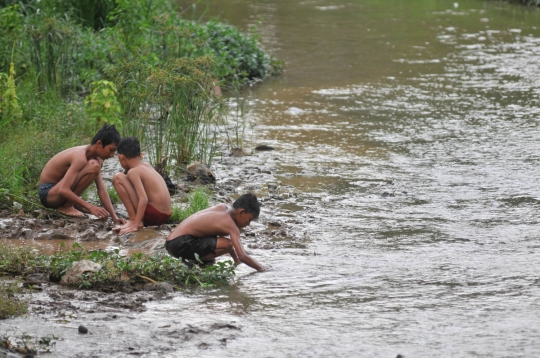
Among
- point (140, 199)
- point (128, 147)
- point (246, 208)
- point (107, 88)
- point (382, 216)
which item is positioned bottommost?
point (382, 216)

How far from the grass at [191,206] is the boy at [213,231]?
1.13 meters

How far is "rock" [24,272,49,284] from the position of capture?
564 centimetres

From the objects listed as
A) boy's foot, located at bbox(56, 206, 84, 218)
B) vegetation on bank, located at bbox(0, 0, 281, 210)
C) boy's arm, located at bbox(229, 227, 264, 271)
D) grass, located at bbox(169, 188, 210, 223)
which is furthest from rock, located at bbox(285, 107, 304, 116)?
boy's arm, located at bbox(229, 227, 264, 271)

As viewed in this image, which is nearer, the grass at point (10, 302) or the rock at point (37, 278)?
the grass at point (10, 302)

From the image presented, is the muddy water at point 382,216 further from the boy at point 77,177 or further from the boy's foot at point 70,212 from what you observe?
the boy's foot at point 70,212

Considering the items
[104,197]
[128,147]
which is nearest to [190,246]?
[128,147]

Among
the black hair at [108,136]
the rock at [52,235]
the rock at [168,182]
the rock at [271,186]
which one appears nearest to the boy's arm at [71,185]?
the black hair at [108,136]

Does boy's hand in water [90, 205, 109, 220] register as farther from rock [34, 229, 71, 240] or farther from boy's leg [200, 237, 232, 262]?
boy's leg [200, 237, 232, 262]

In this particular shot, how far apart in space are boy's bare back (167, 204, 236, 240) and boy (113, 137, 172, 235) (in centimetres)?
82

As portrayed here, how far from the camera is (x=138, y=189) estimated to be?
6992 millimetres

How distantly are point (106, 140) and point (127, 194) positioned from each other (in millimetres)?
478

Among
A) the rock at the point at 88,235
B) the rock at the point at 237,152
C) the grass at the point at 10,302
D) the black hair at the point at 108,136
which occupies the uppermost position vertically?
the black hair at the point at 108,136

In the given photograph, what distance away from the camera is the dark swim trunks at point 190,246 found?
6.21 meters

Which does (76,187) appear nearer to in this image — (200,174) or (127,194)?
(127,194)
